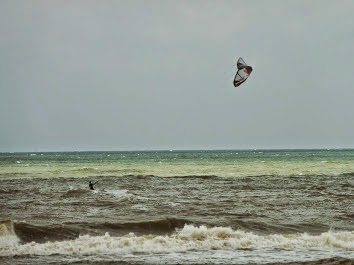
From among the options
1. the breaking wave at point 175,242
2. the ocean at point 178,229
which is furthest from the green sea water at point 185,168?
the breaking wave at point 175,242

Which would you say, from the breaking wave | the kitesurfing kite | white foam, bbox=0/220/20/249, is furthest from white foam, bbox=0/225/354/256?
the kitesurfing kite

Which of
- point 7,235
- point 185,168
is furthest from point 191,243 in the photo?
point 185,168

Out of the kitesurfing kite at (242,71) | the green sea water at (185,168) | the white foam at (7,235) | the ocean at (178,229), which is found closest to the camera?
the ocean at (178,229)

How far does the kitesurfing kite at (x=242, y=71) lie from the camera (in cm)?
1783

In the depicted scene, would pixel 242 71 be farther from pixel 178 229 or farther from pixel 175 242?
pixel 175 242

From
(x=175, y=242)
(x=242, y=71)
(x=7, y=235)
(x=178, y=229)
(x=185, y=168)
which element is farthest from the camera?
(x=185, y=168)

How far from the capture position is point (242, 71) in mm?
18172

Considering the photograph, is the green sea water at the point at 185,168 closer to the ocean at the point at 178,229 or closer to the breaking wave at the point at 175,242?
the ocean at the point at 178,229

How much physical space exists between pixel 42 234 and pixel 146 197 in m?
10.3

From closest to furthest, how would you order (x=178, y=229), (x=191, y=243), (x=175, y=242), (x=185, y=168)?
1. (x=191, y=243)
2. (x=175, y=242)
3. (x=178, y=229)
4. (x=185, y=168)

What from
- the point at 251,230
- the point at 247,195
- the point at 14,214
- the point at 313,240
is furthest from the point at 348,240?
the point at 247,195

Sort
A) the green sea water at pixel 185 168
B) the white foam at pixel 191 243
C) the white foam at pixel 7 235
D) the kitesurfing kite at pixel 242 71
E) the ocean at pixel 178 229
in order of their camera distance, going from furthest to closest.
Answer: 1. the green sea water at pixel 185 168
2. the kitesurfing kite at pixel 242 71
3. the white foam at pixel 7 235
4. the white foam at pixel 191 243
5. the ocean at pixel 178 229

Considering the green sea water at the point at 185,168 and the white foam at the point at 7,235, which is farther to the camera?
the green sea water at the point at 185,168

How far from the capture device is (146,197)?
2372 centimetres
